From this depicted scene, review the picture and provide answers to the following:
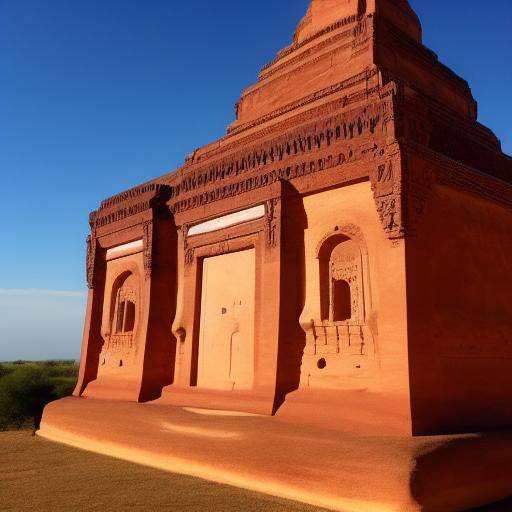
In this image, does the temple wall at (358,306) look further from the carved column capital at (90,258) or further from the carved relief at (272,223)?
the carved column capital at (90,258)

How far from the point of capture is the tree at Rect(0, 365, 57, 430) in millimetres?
18094

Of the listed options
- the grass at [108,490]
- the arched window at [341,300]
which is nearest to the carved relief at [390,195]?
the arched window at [341,300]

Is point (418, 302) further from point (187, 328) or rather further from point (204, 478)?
point (187, 328)

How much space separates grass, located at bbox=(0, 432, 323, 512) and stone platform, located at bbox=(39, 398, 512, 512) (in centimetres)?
26

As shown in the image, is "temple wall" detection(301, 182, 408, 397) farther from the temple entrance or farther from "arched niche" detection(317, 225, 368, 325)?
the temple entrance

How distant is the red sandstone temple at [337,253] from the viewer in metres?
7.42

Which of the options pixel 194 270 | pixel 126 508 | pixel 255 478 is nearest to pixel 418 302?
pixel 255 478

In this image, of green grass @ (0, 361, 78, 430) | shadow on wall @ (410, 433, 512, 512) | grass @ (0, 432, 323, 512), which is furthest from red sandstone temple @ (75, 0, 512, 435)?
green grass @ (0, 361, 78, 430)

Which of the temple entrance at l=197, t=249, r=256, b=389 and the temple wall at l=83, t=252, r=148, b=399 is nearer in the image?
the temple entrance at l=197, t=249, r=256, b=389

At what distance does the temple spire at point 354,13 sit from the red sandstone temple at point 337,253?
5 cm

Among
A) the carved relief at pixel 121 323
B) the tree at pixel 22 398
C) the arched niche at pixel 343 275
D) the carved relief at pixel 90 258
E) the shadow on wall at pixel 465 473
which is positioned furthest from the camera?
the tree at pixel 22 398

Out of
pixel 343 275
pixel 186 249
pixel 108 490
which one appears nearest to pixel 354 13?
pixel 186 249

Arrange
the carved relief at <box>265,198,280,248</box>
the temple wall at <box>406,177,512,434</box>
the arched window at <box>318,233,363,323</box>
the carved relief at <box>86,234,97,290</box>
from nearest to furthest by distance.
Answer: the temple wall at <box>406,177,512,434</box>, the arched window at <box>318,233,363,323</box>, the carved relief at <box>265,198,280,248</box>, the carved relief at <box>86,234,97,290</box>

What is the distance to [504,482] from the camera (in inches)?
261
